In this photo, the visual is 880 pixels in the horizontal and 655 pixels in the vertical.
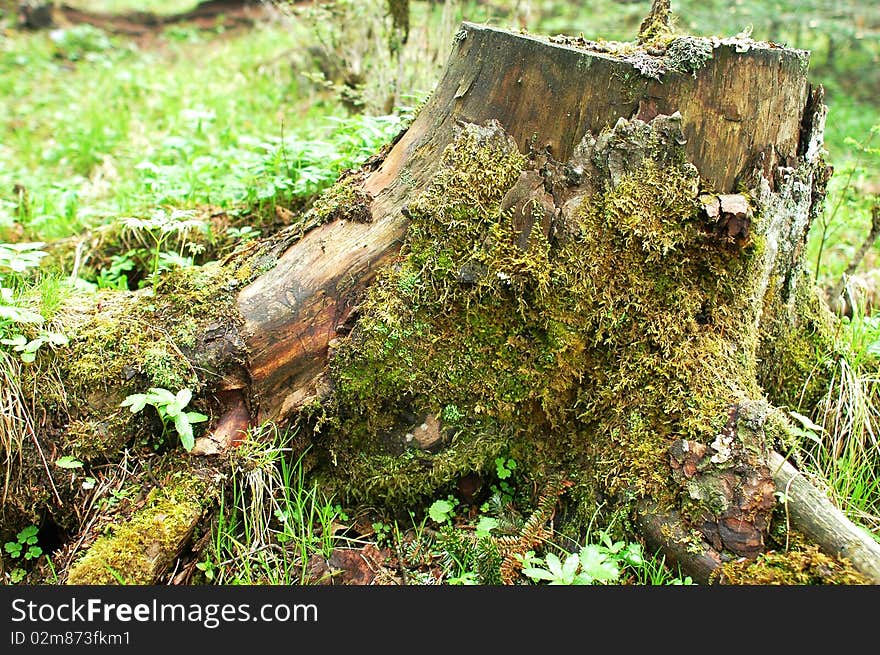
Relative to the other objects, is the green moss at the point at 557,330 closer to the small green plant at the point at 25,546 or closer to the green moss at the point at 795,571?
the green moss at the point at 795,571

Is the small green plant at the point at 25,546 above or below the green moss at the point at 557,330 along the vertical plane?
below

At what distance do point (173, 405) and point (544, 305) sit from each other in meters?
1.40

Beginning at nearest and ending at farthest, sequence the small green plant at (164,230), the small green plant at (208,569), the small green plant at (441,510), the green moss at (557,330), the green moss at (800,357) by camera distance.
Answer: the small green plant at (208,569) < the green moss at (557,330) < the small green plant at (441,510) < the small green plant at (164,230) < the green moss at (800,357)

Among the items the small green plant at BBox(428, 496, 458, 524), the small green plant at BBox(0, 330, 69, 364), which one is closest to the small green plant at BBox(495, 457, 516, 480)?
the small green plant at BBox(428, 496, 458, 524)

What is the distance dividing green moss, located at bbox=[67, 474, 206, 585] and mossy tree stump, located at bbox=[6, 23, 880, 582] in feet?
0.44

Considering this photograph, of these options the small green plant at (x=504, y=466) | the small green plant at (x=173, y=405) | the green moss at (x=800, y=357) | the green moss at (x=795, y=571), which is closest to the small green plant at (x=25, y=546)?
the small green plant at (x=173, y=405)

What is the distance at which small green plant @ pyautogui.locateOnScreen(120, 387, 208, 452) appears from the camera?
7.65 feet

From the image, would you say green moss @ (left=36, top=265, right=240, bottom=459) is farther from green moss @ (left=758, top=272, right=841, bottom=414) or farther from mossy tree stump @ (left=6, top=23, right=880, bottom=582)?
green moss @ (left=758, top=272, right=841, bottom=414)

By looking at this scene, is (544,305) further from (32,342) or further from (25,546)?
(25,546)

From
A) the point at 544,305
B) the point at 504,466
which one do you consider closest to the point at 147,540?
the point at 504,466

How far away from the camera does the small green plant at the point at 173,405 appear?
2.33 m

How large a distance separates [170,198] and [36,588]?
221cm

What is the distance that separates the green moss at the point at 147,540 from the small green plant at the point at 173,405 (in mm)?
169

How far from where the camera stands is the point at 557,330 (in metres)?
2.51
